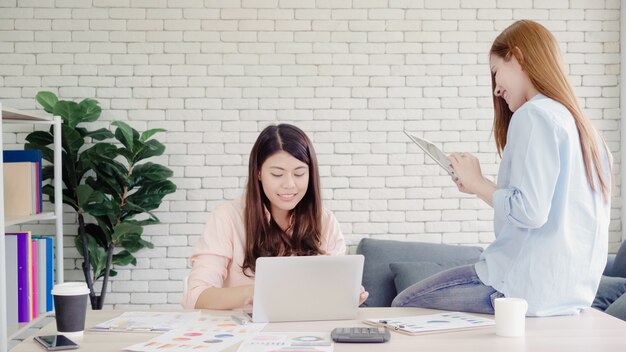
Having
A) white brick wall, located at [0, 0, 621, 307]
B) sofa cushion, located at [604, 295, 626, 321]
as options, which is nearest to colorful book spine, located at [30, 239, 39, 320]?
white brick wall, located at [0, 0, 621, 307]

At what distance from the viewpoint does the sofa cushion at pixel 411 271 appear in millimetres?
4098

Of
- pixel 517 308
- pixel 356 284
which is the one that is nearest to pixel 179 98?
pixel 356 284

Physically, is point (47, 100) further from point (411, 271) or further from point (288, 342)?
point (288, 342)

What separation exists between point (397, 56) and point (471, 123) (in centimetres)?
64

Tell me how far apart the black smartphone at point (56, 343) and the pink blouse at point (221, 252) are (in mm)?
621

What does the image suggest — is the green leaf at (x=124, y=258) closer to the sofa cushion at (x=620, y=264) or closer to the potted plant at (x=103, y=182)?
the potted plant at (x=103, y=182)

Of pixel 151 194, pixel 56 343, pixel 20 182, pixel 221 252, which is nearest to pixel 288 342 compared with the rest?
pixel 56 343

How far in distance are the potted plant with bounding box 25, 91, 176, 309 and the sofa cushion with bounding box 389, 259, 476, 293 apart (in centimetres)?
140

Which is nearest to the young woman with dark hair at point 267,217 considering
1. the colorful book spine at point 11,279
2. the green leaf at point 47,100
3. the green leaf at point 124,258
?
the colorful book spine at point 11,279

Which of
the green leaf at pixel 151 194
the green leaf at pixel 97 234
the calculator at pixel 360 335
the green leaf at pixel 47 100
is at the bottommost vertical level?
the green leaf at pixel 97 234

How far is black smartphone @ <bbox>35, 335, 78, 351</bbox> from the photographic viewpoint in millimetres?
1733

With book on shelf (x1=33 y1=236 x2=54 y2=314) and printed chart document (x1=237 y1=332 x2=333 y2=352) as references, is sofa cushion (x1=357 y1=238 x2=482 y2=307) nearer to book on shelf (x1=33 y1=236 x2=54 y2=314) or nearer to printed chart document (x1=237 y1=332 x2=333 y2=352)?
book on shelf (x1=33 y1=236 x2=54 y2=314)

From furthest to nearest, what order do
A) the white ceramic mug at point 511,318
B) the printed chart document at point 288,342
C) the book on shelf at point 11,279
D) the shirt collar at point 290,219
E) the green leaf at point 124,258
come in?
the green leaf at point 124,258 → the book on shelf at point 11,279 → the shirt collar at point 290,219 → the white ceramic mug at point 511,318 → the printed chart document at point 288,342

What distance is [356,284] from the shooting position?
2.05 meters
